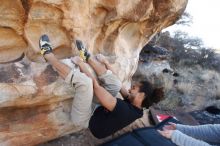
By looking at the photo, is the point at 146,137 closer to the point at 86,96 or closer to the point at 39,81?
the point at 86,96

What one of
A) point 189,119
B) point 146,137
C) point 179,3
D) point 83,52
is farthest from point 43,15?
point 189,119

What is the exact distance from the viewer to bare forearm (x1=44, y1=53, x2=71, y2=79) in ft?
11.9

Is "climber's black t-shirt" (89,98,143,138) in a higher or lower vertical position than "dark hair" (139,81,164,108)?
lower

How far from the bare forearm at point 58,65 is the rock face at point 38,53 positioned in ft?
0.35

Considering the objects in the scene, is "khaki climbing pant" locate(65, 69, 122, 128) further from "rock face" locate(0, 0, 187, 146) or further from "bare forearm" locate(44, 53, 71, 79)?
"rock face" locate(0, 0, 187, 146)

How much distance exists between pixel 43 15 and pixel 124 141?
161cm

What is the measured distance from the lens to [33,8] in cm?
351

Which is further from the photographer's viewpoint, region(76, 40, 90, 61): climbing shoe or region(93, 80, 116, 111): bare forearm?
region(93, 80, 116, 111): bare forearm

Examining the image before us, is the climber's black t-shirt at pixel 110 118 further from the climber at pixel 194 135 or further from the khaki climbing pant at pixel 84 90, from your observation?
the climber at pixel 194 135

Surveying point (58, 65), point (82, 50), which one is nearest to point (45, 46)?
point (58, 65)

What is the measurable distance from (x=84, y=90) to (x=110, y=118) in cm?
46

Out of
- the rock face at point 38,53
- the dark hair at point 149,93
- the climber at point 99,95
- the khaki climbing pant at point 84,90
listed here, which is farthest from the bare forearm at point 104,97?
the dark hair at point 149,93

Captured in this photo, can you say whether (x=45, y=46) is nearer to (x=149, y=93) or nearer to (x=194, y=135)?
(x=149, y=93)

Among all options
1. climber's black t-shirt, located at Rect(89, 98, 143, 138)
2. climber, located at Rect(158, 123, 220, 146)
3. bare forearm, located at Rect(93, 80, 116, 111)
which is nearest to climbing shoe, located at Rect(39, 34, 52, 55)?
bare forearm, located at Rect(93, 80, 116, 111)
